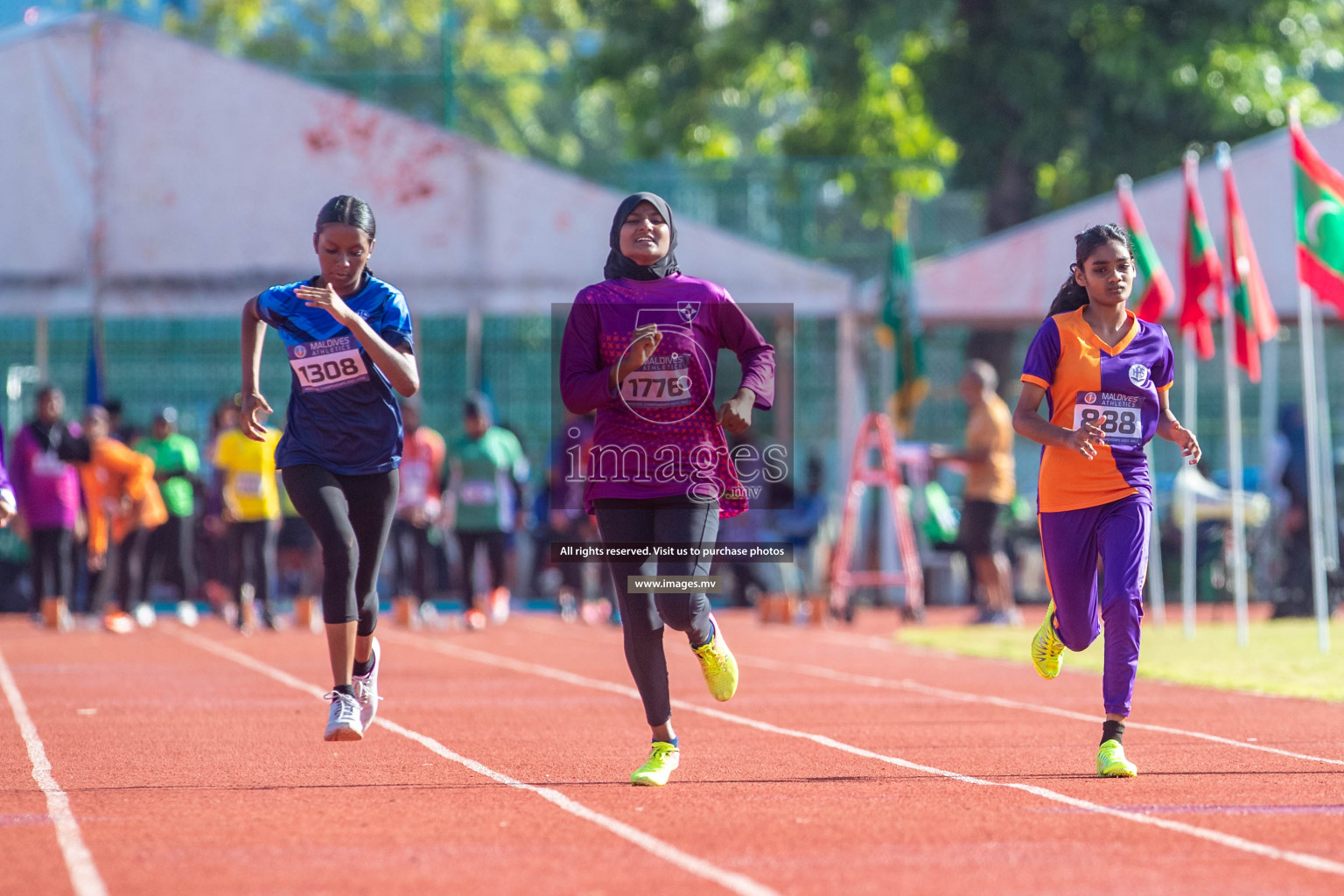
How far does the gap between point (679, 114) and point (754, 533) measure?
11723mm

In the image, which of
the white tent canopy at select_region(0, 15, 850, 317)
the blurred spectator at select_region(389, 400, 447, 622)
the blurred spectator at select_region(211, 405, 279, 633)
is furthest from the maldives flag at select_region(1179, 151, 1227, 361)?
A: the blurred spectator at select_region(211, 405, 279, 633)

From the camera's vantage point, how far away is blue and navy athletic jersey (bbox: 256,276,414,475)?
7793 mm

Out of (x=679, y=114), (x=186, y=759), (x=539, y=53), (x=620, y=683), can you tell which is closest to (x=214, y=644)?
(x=620, y=683)

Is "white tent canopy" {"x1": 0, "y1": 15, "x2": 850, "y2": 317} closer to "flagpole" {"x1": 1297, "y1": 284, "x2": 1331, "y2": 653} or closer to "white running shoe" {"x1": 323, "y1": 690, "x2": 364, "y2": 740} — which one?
"flagpole" {"x1": 1297, "y1": 284, "x2": 1331, "y2": 653}

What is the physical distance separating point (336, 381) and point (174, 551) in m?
12.1

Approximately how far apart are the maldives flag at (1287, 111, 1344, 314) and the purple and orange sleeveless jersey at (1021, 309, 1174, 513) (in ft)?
21.7

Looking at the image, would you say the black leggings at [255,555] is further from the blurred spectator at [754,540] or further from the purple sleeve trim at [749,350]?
the purple sleeve trim at [749,350]

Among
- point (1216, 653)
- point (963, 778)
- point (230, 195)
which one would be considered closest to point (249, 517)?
point (230, 195)

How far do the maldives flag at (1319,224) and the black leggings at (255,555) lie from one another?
8565 mm

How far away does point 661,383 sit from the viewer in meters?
6.93

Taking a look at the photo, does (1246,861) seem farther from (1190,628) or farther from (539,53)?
(539,53)

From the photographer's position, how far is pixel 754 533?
69.5 feet

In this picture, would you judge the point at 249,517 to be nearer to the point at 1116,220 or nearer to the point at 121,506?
the point at 121,506

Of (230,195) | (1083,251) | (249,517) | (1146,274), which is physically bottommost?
(249,517)
